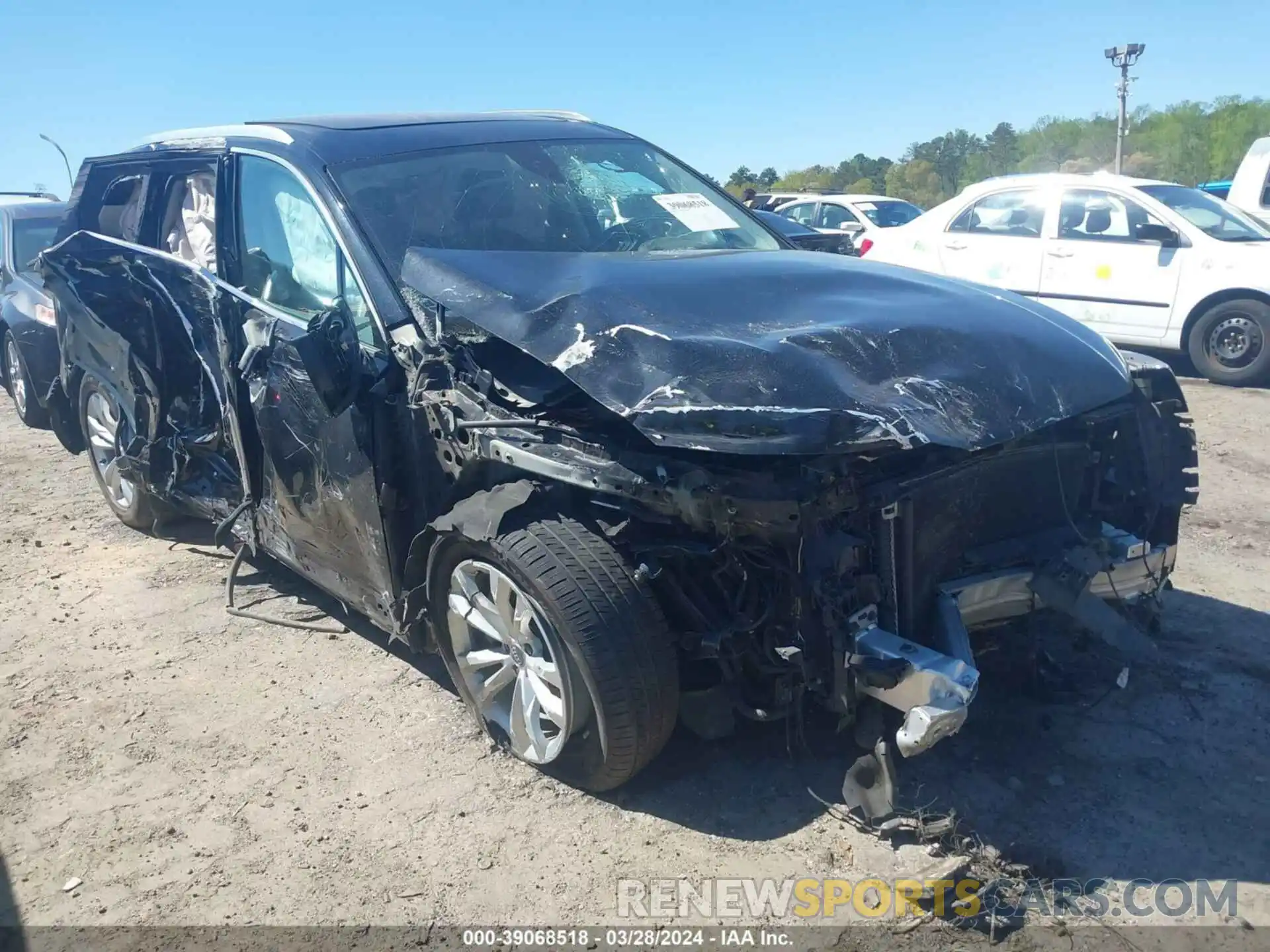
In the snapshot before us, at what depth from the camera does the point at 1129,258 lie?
864 centimetres

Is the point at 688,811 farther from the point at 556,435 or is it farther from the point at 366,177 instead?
the point at 366,177

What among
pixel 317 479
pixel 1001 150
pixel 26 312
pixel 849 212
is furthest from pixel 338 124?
pixel 1001 150

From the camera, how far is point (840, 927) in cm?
251

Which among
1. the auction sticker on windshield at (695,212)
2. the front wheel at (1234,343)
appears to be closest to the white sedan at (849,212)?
the front wheel at (1234,343)

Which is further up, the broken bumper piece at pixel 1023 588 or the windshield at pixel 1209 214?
the windshield at pixel 1209 214

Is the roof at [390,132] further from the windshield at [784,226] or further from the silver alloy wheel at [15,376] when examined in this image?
the silver alloy wheel at [15,376]

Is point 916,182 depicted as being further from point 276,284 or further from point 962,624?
point 962,624

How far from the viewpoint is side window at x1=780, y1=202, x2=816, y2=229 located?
51.6 feet

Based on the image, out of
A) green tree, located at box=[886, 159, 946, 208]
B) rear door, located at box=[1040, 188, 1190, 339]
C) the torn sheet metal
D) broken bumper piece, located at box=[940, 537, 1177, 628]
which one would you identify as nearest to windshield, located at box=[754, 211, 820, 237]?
broken bumper piece, located at box=[940, 537, 1177, 628]

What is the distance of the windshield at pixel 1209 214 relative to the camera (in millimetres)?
8477

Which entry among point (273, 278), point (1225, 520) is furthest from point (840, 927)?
point (1225, 520)

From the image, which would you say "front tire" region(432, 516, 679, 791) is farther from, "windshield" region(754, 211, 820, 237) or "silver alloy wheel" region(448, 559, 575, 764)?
"windshield" region(754, 211, 820, 237)

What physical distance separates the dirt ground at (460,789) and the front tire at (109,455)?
1207mm

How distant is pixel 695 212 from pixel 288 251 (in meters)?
1.67
